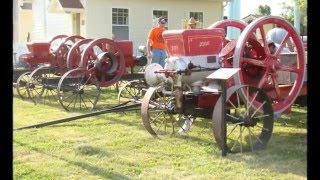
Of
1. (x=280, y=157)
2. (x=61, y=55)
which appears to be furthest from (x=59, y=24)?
(x=280, y=157)

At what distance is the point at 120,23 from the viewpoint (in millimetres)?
19281

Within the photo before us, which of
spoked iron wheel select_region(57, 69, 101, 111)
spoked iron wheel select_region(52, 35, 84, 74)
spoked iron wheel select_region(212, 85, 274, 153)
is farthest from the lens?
spoked iron wheel select_region(52, 35, 84, 74)

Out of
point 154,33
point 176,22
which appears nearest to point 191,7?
point 176,22

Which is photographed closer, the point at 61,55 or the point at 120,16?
the point at 61,55

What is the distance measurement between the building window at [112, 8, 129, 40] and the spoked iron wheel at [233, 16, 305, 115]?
1385 cm

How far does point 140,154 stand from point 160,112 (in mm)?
1313

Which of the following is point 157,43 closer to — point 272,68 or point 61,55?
point 61,55

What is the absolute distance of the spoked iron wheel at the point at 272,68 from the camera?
5.37 meters

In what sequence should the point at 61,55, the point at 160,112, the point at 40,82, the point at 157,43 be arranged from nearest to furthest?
the point at 160,112
the point at 157,43
the point at 40,82
the point at 61,55

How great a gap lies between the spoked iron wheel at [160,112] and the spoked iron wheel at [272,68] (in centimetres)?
99

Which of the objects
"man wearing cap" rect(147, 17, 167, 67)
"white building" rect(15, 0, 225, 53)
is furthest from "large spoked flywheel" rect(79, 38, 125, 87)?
"white building" rect(15, 0, 225, 53)

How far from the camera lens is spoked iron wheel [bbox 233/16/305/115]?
5367 millimetres

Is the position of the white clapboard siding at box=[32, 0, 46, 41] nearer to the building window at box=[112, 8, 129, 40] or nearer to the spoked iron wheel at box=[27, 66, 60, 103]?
the building window at box=[112, 8, 129, 40]

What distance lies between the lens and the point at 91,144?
5457mm
